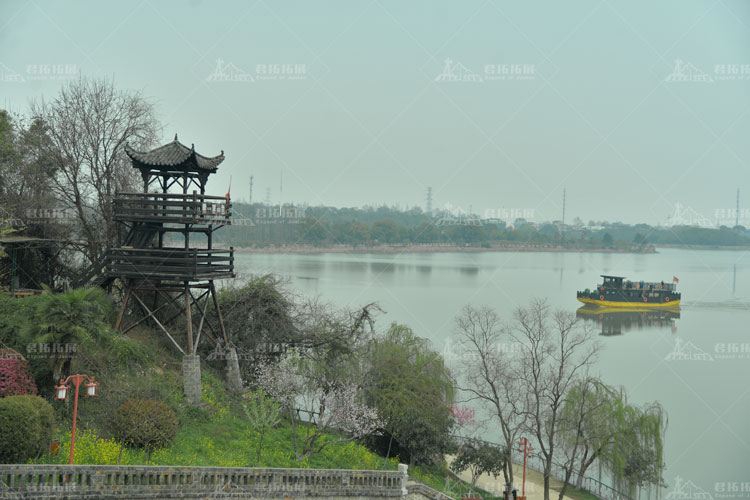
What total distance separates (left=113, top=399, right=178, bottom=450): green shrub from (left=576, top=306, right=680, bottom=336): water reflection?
48.1 meters

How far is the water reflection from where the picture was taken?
56725mm

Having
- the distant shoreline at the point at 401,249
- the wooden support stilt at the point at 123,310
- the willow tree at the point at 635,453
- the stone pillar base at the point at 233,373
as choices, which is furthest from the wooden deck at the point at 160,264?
the distant shoreline at the point at 401,249

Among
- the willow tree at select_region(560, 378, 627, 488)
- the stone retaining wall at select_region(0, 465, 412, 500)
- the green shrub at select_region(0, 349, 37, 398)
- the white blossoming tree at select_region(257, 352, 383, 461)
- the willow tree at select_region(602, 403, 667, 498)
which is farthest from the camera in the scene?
the willow tree at select_region(602, 403, 667, 498)

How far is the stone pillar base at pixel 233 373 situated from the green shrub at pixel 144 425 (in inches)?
254

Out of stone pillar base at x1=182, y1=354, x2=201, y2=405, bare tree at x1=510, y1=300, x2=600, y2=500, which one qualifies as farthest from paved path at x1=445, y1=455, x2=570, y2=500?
stone pillar base at x1=182, y1=354, x2=201, y2=405

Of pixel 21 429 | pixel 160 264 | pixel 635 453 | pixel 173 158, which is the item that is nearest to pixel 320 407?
pixel 160 264

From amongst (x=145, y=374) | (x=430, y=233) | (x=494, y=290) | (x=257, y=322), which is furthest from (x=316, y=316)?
(x=430, y=233)

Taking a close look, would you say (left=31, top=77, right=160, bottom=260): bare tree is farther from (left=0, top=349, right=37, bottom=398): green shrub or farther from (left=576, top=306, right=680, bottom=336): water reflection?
(left=576, top=306, right=680, bottom=336): water reflection

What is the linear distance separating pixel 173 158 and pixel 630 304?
55.5 m

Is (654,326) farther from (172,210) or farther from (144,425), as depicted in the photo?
(144,425)

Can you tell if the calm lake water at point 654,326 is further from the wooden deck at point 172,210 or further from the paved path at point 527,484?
the wooden deck at point 172,210

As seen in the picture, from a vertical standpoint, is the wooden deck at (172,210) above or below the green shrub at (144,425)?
above

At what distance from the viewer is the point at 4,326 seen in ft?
53.8

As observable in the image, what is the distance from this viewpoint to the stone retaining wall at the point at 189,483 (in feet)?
35.1
